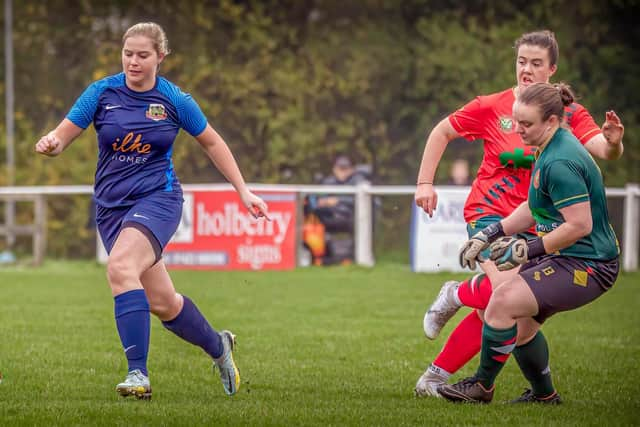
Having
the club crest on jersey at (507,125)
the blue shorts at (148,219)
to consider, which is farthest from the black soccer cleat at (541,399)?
the blue shorts at (148,219)

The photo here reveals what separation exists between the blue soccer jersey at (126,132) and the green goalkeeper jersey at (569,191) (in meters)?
1.98

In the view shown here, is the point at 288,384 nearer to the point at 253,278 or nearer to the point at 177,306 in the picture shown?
the point at 177,306

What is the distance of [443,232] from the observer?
1448cm

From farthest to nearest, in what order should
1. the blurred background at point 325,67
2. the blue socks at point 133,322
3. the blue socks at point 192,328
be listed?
1. the blurred background at point 325,67
2. the blue socks at point 192,328
3. the blue socks at point 133,322

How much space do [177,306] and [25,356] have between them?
2.02 m

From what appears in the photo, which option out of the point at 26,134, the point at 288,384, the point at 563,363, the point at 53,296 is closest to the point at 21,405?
the point at 288,384

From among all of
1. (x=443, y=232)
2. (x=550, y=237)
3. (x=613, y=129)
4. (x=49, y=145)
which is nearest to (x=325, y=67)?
(x=443, y=232)

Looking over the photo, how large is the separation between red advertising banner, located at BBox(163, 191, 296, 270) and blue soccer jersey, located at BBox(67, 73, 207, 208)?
8.94 meters

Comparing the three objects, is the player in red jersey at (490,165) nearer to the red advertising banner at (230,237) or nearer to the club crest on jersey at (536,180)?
the club crest on jersey at (536,180)

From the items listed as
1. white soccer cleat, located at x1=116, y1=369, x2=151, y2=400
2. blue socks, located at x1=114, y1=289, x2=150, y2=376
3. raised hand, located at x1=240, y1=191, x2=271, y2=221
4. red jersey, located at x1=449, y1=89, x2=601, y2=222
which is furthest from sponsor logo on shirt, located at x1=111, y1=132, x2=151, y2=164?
red jersey, located at x1=449, y1=89, x2=601, y2=222

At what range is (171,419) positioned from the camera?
205 inches

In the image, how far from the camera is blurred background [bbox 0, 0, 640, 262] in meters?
18.9

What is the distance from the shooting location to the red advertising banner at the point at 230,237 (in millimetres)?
14883

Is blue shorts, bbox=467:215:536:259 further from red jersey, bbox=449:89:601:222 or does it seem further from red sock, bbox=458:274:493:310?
red sock, bbox=458:274:493:310
